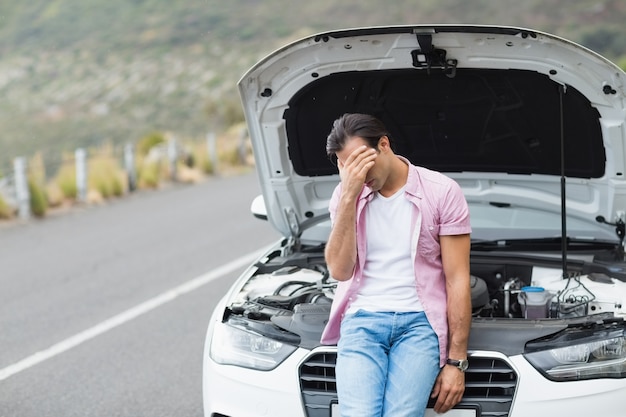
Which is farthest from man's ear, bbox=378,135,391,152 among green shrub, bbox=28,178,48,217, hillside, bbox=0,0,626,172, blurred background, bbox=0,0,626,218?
hillside, bbox=0,0,626,172

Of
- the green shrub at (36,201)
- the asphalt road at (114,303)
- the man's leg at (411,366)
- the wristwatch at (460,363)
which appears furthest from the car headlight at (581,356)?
the green shrub at (36,201)

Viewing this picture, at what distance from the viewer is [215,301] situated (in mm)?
8867

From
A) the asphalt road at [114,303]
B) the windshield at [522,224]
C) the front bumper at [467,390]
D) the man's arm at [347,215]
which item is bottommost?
the asphalt road at [114,303]

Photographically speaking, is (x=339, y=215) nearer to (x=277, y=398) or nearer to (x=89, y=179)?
(x=277, y=398)

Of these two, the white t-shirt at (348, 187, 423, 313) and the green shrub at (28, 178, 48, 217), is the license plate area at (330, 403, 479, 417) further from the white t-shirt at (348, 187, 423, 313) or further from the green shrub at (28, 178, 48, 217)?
the green shrub at (28, 178, 48, 217)

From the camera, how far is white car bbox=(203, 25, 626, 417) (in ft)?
12.9

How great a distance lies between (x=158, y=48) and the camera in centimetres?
7112

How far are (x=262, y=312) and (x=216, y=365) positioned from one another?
0.33 m

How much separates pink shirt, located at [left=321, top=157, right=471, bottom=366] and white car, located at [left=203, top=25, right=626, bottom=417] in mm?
177

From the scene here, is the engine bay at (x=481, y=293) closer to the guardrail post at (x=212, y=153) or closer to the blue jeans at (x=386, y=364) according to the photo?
the blue jeans at (x=386, y=364)

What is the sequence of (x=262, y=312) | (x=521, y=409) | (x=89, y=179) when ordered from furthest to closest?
(x=89, y=179) < (x=262, y=312) < (x=521, y=409)

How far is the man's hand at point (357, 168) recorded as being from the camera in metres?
3.95

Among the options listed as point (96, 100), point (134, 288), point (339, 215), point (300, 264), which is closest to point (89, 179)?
point (134, 288)

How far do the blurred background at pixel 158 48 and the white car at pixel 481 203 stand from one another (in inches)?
1472
